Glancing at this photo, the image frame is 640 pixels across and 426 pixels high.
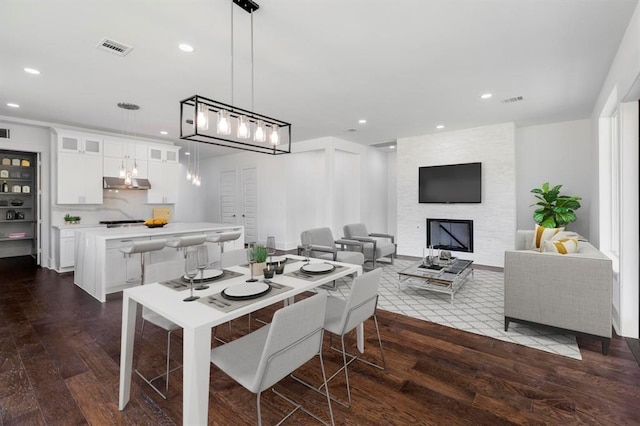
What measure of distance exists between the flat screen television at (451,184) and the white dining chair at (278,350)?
538cm

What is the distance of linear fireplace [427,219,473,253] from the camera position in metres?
6.13

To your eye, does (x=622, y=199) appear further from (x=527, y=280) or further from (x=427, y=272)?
(x=427, y=272)

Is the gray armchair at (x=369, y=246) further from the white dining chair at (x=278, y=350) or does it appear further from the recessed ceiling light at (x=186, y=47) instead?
the recessed ceiling light at (x=186, y=47)

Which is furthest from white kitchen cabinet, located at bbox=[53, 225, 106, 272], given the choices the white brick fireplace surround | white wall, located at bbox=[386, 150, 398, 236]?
white wall, located at bbox=[386, 150, 398, 236]

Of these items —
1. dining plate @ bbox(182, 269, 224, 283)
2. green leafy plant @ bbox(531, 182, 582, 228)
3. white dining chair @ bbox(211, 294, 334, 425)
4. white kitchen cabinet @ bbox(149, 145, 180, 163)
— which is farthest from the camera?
white kitchen cabinet @ bbox(149, 145, 180, 163)

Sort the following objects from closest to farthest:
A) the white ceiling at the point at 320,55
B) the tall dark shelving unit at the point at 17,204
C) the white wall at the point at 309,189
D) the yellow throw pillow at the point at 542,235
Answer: the white ceiling at the point at 320,55 → the yellow throw pillow at the point at 542,235 → the tall dark shelving unit at the point at 17,204 → the white wall at the point at 309,189

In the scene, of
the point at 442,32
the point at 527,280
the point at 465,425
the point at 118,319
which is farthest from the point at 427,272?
the point at 118,319

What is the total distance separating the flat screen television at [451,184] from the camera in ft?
19.5

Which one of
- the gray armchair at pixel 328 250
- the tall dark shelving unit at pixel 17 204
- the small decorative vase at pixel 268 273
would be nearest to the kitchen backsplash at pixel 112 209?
the tall dark shelving unit at pixel 17 204

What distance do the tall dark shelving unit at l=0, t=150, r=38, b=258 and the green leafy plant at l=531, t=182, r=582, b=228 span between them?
1024cm

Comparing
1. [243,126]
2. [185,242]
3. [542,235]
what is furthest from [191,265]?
[542,235]

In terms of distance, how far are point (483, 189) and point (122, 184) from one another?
7328 millimetres

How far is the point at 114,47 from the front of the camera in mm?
2863

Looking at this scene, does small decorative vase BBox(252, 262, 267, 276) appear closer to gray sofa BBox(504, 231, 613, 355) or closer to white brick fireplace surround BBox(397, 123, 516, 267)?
gray sofa BBox(504, 231, 613, 355)
